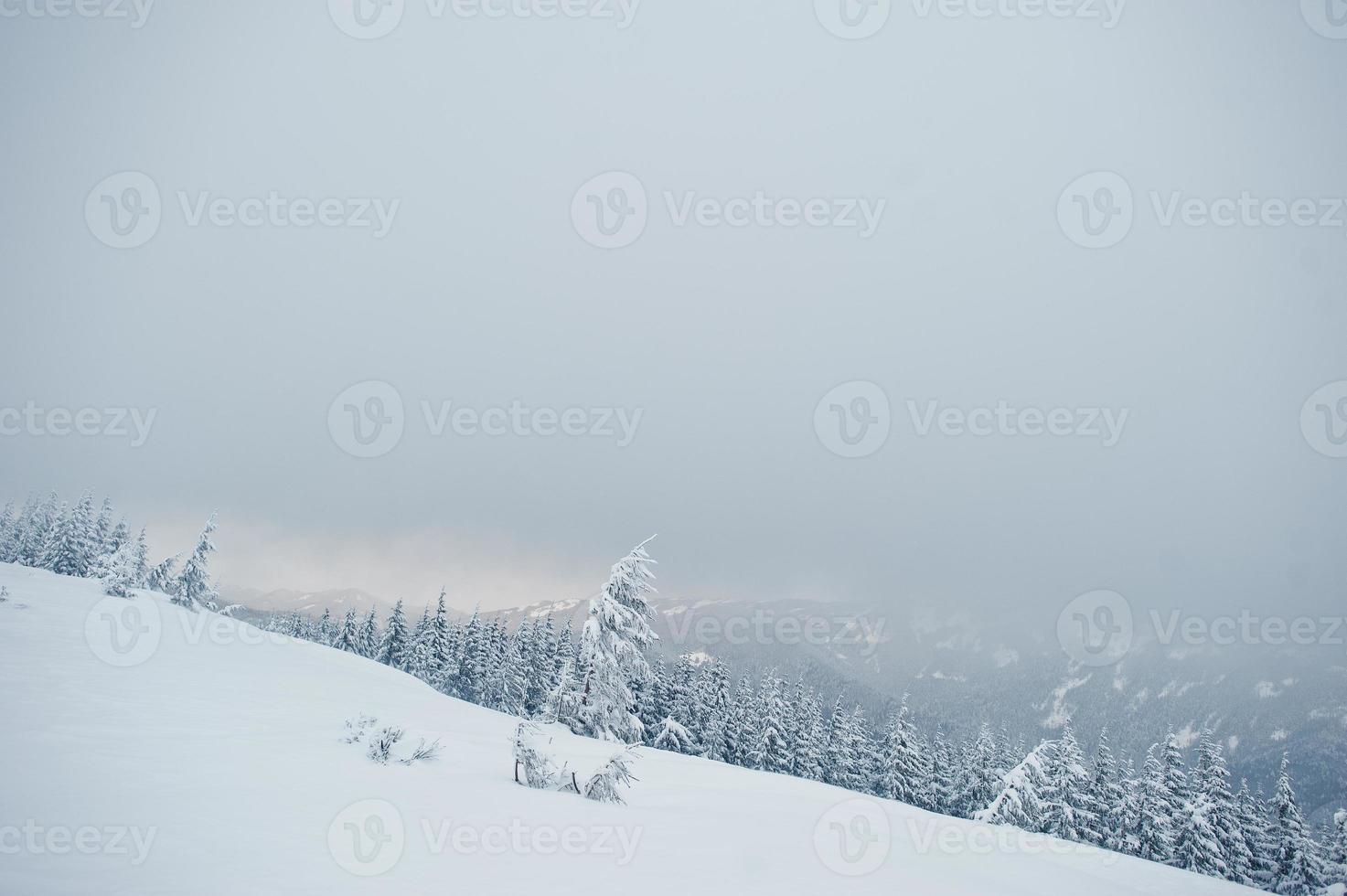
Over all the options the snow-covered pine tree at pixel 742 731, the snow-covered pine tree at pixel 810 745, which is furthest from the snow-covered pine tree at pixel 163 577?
the snow-covered pine tree at pixel 810 745

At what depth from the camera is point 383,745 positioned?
902 centimetres

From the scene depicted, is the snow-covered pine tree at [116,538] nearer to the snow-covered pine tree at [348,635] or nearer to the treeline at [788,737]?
the treeline at [788,737]

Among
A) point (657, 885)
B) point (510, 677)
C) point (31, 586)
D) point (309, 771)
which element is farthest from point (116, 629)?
point (510, 677)

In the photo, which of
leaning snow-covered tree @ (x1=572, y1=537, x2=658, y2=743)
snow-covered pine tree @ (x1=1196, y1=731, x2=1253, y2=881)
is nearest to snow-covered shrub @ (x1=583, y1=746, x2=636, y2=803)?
leaning snow-covered tree @ (x1=572, y1=537, x2=658, y2=743)

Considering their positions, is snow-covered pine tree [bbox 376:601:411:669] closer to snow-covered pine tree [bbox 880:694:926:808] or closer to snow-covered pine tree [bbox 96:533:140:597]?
snow-covered pine tree [bbox 96:533:140:597]

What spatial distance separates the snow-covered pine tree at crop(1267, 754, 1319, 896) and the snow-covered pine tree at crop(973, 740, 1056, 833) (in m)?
13.4

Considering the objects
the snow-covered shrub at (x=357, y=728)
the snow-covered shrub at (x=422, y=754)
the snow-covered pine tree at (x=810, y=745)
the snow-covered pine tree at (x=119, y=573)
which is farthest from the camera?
the snow-covered pine tree at (x=810, y=745)

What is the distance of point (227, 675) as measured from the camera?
12.4 m

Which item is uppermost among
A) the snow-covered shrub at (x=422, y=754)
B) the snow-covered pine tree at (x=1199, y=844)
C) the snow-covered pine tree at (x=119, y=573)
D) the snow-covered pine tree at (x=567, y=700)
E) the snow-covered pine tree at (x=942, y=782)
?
the snow-covered pine tree at (x=119, y=573)

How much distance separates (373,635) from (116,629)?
167 ft

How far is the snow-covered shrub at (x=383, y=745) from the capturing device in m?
8.88

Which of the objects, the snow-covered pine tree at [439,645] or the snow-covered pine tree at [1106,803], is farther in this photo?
the snow-covered pine tree at [439,645]

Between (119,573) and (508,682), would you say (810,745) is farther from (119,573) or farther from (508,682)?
(119,573)

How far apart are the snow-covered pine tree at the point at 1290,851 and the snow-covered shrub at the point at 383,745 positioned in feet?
129
